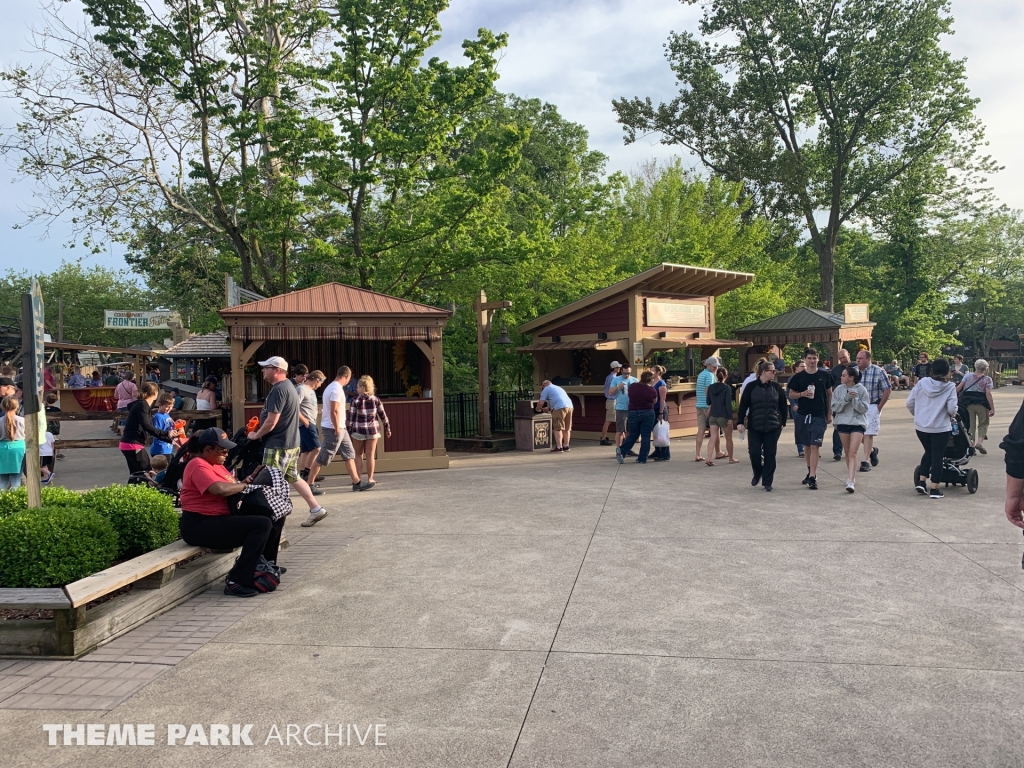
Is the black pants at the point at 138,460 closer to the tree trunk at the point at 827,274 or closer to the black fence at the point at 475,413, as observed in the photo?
the black fence at the point at 475,413

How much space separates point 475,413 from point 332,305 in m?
Answer: 7.38

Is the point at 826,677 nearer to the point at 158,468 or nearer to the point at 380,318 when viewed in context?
the point at 158,468

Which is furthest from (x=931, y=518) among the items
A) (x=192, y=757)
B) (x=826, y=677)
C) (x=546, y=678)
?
(x=192, y=757)

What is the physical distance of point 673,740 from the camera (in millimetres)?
3400

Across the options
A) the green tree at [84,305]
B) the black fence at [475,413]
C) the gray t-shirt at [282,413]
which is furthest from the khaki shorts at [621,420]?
the green tree at [84,305]

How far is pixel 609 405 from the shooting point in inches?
628

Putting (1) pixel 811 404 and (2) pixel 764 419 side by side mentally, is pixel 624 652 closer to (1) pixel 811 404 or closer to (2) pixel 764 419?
(2) pixel 764 419

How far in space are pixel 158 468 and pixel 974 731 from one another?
913 cm

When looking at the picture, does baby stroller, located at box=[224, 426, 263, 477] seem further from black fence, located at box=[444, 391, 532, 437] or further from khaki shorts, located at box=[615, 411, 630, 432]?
black fence, located at box=[444, 391, 532, 437]

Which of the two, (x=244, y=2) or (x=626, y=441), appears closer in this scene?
(x=626, y=441)

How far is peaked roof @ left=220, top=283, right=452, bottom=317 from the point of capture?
41.2ft

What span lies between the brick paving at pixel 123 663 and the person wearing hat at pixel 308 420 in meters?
3.84

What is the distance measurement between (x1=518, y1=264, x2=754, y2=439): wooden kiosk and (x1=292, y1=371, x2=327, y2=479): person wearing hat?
7729mm

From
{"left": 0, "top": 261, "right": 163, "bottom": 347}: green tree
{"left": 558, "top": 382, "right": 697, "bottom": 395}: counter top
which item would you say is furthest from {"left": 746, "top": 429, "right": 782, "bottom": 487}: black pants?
{"left": 0, "top": 261, "right": 163, "bottom": 347}: green tree
